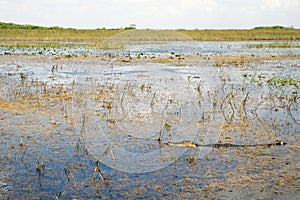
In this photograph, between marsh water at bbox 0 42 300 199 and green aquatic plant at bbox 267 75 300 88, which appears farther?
green aquatic plant at bbox 267 75 300 88

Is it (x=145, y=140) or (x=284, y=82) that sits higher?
(x=284, y=82)

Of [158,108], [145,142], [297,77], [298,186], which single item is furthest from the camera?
[297,77]

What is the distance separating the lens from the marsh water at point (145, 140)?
452 cm

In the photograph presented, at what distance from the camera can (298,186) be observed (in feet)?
14.9

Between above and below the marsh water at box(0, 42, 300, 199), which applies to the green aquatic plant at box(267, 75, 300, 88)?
above

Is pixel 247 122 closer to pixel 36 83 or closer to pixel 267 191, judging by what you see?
pixel 267 191

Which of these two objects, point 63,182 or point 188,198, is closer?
point 188,198

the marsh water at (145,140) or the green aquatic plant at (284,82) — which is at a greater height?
the green aquatic plant at (284,82)

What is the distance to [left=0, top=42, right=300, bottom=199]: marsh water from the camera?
14.8 ft

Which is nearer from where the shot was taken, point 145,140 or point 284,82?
point 145,140

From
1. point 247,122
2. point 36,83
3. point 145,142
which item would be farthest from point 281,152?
point 36,83

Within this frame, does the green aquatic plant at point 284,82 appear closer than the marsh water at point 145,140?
No

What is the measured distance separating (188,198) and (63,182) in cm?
155

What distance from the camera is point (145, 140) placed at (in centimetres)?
630
